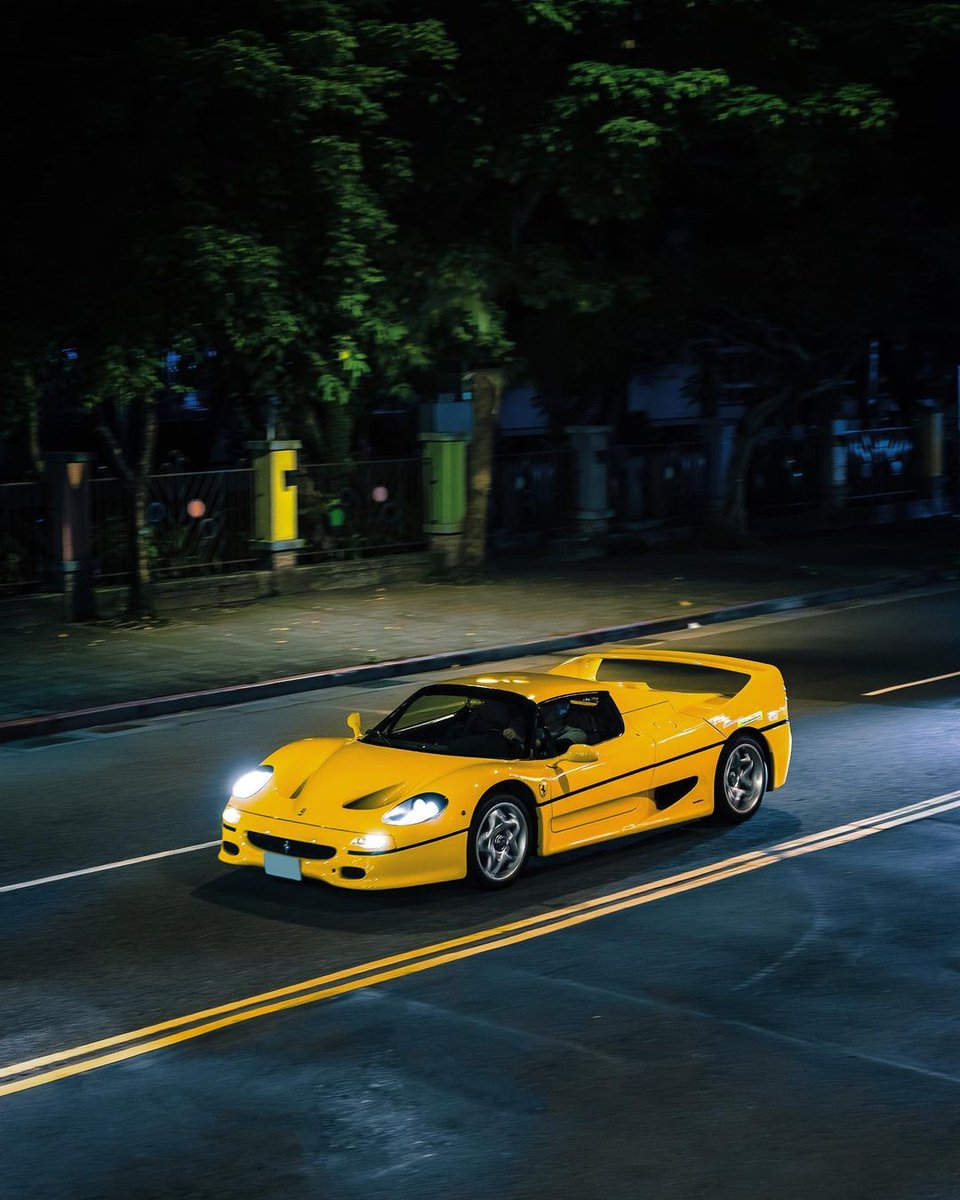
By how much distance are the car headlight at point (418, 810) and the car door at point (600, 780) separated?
0.83 m

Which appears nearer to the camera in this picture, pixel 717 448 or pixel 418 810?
pixel 418 810

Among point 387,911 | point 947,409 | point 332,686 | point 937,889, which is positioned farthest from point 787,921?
point 947,409

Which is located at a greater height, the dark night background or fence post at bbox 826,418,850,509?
the dark night background

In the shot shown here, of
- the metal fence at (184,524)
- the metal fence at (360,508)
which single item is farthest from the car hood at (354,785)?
the metal fence at (360,508)

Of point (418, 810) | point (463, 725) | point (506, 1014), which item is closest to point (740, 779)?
point (463, 725)

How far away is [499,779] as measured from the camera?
10.3 metres

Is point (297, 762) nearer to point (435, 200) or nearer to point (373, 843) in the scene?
point (373, 843)

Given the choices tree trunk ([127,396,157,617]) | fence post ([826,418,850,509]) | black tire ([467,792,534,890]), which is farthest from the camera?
fence post ([826,418,850,509])

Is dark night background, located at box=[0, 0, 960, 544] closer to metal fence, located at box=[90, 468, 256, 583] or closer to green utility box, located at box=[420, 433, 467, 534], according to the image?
metal fence, located at box=[90, 468, 256, 583]

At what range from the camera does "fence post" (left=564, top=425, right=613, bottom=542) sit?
29.4 metres

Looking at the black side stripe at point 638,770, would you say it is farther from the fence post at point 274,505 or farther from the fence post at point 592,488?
the fence post at point 592,488

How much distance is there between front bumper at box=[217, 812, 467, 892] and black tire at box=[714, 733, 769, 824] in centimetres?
225

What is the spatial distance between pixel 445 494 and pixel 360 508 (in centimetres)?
123

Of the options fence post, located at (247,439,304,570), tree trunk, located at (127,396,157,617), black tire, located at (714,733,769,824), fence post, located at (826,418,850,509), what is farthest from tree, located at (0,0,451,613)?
fence post, located at (826,418,850,509)
